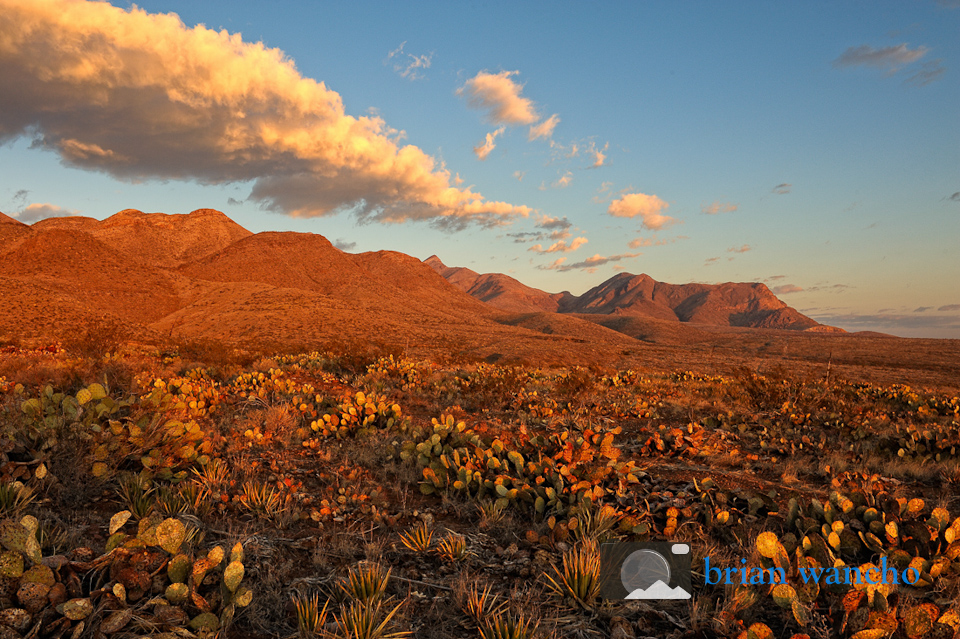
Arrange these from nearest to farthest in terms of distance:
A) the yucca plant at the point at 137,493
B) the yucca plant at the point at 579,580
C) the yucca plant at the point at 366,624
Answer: the yucca plant at the point at 366,624
the yucca plant at the point at 579,580
the yucca plant at the point at 137,493

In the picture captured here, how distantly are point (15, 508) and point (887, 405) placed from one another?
606 inches

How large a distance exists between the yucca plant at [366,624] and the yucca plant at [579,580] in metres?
0.94

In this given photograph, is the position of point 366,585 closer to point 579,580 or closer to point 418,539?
point 418,539

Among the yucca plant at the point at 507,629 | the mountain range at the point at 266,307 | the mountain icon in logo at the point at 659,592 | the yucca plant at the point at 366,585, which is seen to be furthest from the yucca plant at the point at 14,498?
the mountain range at the point at 266,307

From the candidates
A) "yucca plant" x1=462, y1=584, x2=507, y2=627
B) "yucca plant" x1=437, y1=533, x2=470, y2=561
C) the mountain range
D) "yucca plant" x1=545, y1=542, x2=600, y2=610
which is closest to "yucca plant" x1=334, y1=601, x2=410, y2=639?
"yucca plant" x1=462, y1=584, x2=507, y2=627

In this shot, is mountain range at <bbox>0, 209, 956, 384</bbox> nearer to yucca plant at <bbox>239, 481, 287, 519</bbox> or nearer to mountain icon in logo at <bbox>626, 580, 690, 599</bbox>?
mountain icon in logo at <bbox>626, 580, 690, 599</bbox>

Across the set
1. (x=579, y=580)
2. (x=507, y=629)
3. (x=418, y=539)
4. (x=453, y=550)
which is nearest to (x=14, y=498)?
(x=418, y=539)

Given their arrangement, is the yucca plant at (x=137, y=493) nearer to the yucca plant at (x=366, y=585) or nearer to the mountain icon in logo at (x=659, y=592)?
the yucca plant at (x=366, y=585)

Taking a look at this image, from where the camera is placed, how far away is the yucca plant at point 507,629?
2.24 metres

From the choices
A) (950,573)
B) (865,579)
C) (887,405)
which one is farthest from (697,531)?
(887,405)

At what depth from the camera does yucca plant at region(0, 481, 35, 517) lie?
3035mm

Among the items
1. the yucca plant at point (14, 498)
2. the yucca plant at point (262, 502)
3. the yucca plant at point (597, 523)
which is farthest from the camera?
the yucca plant at point (262, 502)

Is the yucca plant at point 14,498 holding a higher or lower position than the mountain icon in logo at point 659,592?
A: higher

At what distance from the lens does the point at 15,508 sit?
3.06 metres
